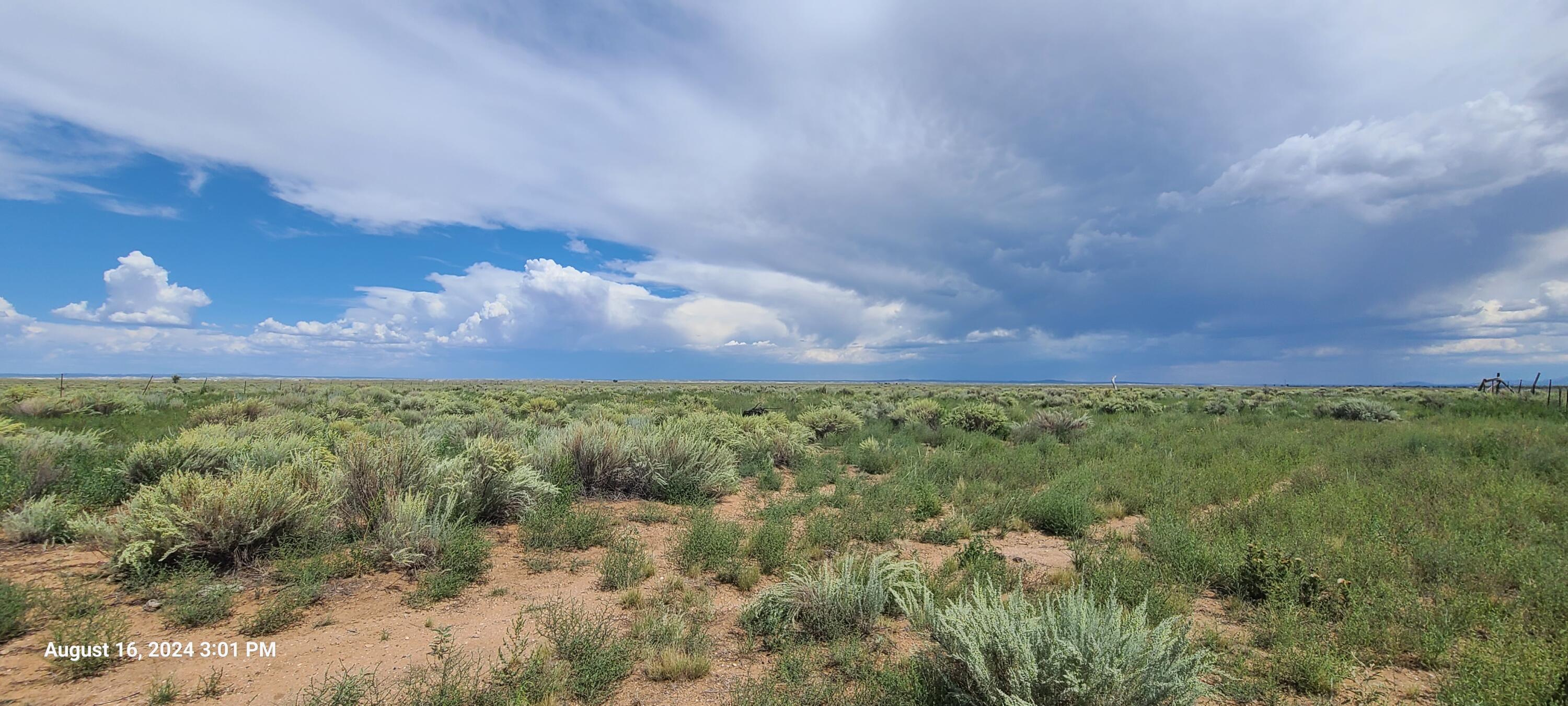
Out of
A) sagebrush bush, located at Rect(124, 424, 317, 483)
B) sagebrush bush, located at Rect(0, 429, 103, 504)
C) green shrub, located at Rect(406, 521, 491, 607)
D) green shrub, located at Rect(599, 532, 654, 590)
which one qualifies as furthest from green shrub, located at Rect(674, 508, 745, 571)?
sagebrush bush, located at Rect(0, 429, 103, 504)

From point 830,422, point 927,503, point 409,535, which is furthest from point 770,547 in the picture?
point 830,422

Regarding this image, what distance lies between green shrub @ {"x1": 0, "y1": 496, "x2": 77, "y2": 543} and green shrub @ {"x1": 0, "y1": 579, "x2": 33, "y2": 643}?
70.3 inches

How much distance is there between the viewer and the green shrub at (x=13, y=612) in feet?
12.3

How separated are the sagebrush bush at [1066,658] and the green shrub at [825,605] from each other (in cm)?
89

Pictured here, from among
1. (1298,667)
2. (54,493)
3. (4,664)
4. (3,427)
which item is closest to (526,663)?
(4,664)

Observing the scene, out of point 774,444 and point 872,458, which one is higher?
point 774,444

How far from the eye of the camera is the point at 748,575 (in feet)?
17.5

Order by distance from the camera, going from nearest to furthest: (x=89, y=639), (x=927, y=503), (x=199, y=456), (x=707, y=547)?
(x=89, y=639), (x=707, y=547), (x=199, y=456), (x=927, y=503)

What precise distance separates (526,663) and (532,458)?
5274 mm

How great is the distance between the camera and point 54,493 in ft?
20.3

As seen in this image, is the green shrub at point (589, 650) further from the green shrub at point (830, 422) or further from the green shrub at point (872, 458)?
the green shrub at point (830, 422)

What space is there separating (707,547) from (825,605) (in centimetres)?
192

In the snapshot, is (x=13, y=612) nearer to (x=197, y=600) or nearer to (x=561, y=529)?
(x=197, y=600)

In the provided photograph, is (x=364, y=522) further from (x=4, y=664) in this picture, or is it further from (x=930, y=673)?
(x=930, y=673)
